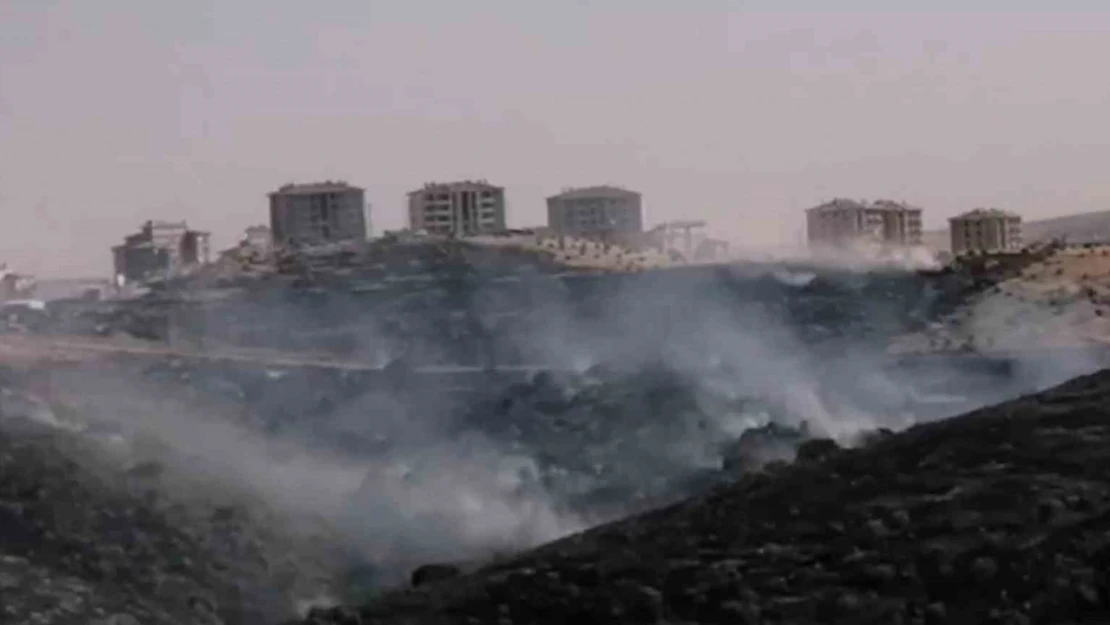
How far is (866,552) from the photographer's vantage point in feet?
16.2

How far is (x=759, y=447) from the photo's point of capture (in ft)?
30.3

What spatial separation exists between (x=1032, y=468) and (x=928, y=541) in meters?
0.78

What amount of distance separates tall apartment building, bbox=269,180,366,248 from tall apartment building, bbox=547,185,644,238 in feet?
7.00

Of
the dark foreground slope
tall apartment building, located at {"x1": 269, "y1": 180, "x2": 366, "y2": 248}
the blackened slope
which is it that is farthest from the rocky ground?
tall apartment building, located at {"x1": 269, "y1": 180, "x2": 366, "y2": 248}

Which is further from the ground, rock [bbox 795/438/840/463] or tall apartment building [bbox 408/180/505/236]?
tall apartment building [bbox 408/180/505/236]

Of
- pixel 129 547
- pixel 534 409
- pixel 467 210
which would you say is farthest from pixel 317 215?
pixel 129 547

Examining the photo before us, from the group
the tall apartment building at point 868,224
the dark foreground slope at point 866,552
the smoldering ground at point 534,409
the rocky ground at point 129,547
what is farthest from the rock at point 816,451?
the tall apartment building at point 868,224

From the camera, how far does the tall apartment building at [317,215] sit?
56.5 feet

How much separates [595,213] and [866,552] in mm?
13365

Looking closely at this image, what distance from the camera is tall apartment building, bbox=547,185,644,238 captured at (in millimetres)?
18000

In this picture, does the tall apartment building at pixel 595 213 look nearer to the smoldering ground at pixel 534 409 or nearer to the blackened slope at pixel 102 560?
the smoldering ground at pixel 534 409

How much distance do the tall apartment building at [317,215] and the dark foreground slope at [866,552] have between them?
11.2 m

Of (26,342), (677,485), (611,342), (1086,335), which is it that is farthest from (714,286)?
(677,485)

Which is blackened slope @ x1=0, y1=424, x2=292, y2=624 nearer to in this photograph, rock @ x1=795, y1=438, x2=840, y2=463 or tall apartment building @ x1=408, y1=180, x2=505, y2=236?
rock @ x1=795, y1=438, x2=840, y2=463
